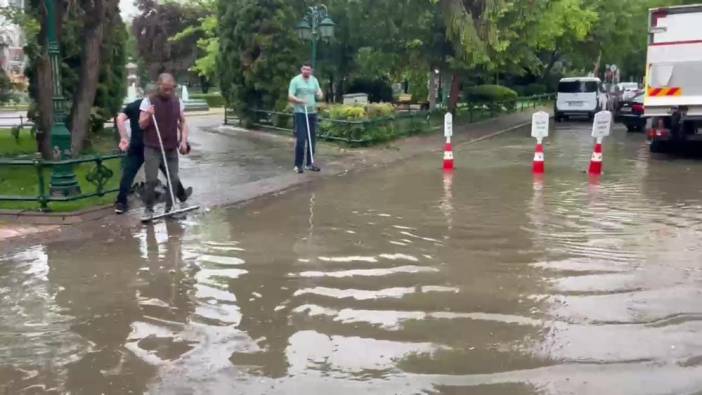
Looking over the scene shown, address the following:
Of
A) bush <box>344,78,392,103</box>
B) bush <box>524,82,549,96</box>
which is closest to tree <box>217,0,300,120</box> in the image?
bush <box>344,78,392,103</box>

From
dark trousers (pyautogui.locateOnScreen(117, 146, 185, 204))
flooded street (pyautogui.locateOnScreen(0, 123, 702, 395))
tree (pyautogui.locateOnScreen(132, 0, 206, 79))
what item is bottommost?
flooded street (pyautogui.locateOnScreen(0, 123, 702, 395))

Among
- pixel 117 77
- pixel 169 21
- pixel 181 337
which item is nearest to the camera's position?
pixel 181 337

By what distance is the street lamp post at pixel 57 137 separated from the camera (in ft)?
33.0

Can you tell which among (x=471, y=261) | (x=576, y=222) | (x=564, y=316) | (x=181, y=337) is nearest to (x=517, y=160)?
(x=576, y=222)

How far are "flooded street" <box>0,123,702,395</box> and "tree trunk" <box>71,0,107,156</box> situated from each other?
210 inches

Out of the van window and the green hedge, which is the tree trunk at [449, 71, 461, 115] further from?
the van window

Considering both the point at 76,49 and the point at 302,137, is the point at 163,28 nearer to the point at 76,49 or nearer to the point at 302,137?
the point at 76,49

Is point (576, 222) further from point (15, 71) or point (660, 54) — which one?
point (15, 71)

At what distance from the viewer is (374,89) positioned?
123 feet

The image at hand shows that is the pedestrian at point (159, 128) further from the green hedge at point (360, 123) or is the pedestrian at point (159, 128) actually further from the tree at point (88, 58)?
the green hedge at point (360, 123)

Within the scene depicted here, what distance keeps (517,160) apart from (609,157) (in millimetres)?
2220

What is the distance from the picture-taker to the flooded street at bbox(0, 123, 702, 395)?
4836 millimetres

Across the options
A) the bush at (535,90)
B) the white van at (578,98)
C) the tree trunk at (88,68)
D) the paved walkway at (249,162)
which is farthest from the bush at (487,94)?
the tree trunk at (88,68)

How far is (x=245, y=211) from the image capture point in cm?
1064
